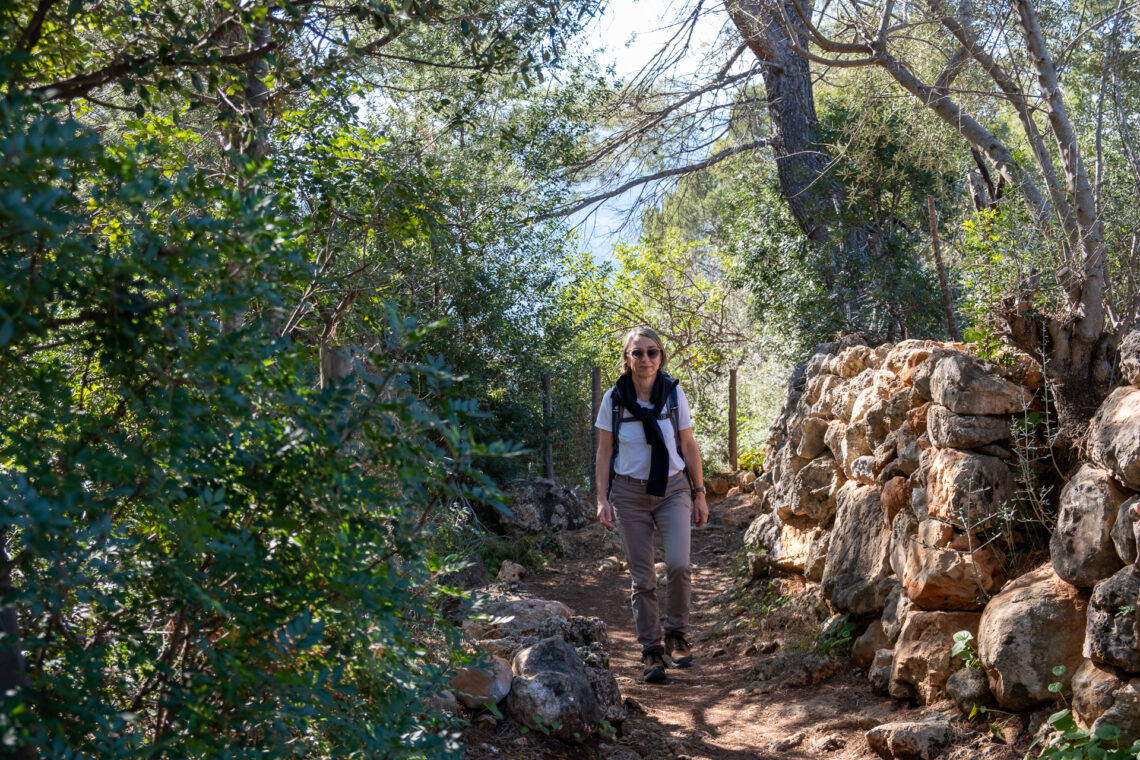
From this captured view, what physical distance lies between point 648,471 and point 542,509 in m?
5.95

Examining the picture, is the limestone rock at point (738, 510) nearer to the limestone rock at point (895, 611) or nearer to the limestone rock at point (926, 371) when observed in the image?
the limestone rock at point (926, 371)

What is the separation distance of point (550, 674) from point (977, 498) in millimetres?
2188

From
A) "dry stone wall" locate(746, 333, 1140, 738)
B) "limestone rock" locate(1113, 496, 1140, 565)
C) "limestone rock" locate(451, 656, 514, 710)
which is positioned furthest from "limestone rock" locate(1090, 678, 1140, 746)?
"limestone rock" locate(451, 656, 514, 710)

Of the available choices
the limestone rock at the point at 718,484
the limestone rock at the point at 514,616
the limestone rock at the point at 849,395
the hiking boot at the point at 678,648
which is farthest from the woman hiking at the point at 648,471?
the limestone rock at the point at 718,484

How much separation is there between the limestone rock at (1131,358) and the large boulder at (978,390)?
0.61 meters

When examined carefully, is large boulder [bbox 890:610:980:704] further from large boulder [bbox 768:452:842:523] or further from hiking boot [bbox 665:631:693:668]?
large boulder [bbox 768:452:842:523]

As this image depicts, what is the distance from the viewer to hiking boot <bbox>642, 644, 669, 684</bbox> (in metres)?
5.48

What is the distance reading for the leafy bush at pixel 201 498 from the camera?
180cm

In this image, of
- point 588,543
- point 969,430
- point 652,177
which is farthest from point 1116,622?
point 652,177

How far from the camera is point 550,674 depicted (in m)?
4.13

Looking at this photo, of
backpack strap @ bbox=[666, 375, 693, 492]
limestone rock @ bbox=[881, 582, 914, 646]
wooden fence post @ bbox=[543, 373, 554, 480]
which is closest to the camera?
limestone rock @ bbox=[881, 582, 914, 646]

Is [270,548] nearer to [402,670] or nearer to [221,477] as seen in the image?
[221,477]

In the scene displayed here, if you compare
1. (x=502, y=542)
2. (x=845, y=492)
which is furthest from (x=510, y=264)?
(x=845, y=492)

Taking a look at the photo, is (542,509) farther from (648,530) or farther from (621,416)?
(621,416)
